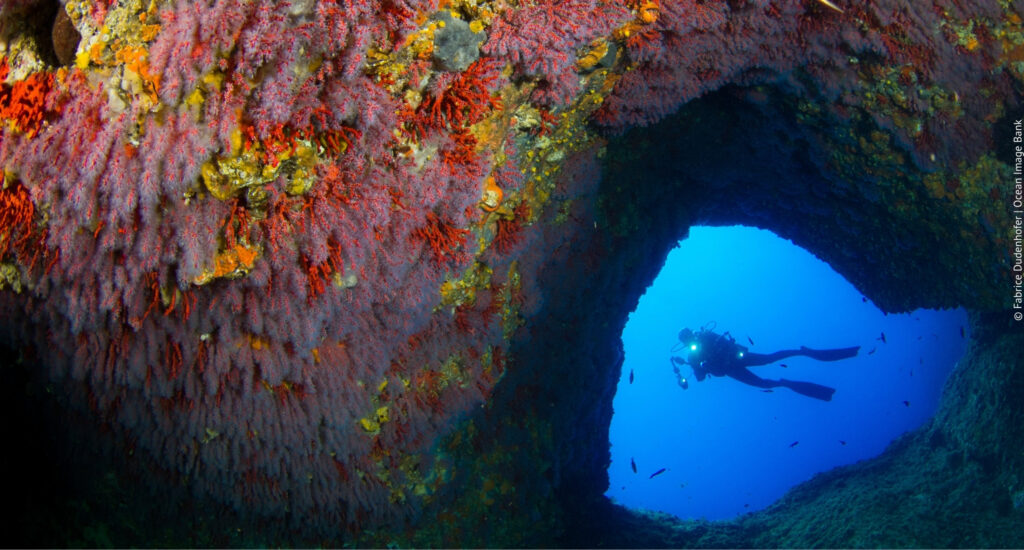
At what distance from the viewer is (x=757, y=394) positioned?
91.4m

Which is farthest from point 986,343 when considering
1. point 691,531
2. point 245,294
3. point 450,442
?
point 245,294

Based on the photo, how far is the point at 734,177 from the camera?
7207 mm

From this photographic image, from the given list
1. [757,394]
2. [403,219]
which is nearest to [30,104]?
[403,219]

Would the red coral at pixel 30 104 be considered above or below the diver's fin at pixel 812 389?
above

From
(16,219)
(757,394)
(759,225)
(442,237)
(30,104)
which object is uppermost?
(30,104)

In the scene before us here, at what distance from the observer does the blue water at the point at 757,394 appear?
5256 centimetres

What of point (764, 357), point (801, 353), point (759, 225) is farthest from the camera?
point (764, 357)

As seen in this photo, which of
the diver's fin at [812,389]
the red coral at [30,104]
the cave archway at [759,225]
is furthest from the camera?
the diver's fin at [812,389]

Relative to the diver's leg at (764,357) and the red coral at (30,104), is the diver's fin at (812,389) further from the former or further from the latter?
the red coral at (30,104)

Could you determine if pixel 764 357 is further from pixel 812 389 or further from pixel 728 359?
pixel 812 389

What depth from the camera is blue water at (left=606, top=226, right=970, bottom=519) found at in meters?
52.6

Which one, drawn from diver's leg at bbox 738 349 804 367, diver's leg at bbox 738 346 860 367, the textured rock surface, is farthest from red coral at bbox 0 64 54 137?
diver's leg at bbox 738 349 804 367

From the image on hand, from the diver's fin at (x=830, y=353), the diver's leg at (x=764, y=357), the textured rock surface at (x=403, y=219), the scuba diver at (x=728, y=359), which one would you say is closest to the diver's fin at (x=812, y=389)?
the scuba diver at (x=728, y=359)

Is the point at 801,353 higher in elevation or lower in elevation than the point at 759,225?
lower
